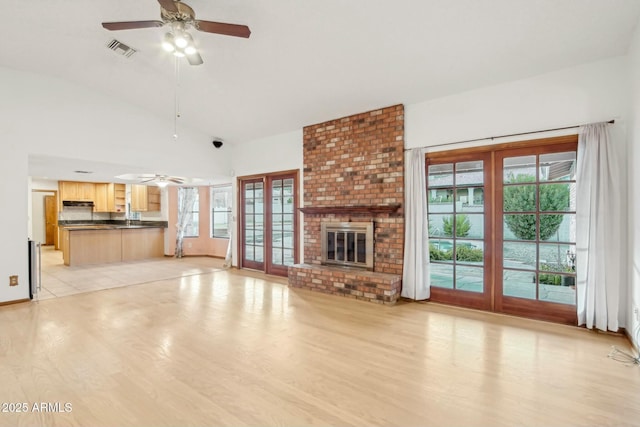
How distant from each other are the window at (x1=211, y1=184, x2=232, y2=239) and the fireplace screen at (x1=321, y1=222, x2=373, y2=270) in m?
4.12

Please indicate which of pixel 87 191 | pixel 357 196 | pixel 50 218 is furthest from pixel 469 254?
pixel 50 218

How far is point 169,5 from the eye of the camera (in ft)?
8.22

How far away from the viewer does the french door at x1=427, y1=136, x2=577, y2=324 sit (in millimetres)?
3580

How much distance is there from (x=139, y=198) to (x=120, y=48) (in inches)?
235

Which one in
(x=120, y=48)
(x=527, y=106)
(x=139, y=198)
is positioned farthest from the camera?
(x=139, y=198)

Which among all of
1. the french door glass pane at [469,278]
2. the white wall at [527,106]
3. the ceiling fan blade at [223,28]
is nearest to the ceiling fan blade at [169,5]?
the ceiling fan blade at [223,28]

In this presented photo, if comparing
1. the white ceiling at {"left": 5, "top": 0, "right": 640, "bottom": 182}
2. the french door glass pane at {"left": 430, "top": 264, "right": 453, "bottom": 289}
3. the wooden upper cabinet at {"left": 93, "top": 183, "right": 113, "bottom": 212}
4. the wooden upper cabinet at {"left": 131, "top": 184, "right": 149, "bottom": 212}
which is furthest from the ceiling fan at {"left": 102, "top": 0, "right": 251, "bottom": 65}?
the wooden upper cabinet at {"left": 93, "top": 183, "right": 113, "bottom": 212}

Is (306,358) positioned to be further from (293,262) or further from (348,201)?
(293,262)

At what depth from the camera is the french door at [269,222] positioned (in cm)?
621

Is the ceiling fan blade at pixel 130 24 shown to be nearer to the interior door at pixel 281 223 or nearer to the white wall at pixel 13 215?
the white wall at pixel 13 215

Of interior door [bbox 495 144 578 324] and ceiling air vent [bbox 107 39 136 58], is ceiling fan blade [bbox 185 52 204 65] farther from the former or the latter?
interior door [bbox 495 144 578 324]

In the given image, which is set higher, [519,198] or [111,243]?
[519,198]

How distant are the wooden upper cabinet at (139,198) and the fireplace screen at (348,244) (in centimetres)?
615

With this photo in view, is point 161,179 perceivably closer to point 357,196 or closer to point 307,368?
point 357,196
